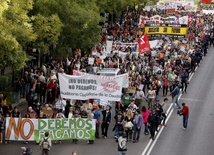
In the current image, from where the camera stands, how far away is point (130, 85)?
99.3 feet

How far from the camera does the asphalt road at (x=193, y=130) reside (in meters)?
23.3

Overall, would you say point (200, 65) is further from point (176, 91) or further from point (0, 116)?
point (0, 116)

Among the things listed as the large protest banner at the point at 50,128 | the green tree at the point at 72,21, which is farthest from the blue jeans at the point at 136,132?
the green tree at the point at 72,21

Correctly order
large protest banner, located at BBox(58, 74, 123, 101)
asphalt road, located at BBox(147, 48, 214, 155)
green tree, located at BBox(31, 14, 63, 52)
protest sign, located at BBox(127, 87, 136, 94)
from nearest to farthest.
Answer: asphalt road, located at BBox(147, 48, 214, 155), large protest banner, located at BBox(58, 74, 123, 101), protest sign, located at BBox(127, 87, 136, 94), green tree, located at BBox(31, 14, 63, 52)

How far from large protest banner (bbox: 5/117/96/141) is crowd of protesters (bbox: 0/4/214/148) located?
0.41m

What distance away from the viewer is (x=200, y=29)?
61.2m

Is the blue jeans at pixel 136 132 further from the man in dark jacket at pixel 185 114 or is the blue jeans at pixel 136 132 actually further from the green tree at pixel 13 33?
the green tree at pixel 13 33

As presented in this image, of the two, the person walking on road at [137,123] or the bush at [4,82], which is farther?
the bush at [4,82]

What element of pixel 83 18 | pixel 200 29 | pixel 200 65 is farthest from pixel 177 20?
pixel 83 18

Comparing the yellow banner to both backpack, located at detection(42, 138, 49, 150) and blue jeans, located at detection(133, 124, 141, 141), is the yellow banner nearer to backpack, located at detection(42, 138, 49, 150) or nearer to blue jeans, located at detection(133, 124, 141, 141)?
blue jeans, located at detection(133, 124, 141, 141)

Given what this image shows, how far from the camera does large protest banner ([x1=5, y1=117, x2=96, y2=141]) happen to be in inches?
898

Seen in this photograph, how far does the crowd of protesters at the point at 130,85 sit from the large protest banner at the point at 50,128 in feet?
1.36

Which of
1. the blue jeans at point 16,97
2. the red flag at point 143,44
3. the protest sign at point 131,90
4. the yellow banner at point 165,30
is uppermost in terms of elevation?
the yellow banner at point 165,30

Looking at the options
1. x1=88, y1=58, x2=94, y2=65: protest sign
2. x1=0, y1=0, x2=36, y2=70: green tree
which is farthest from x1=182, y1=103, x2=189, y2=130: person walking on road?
x1=88, y1=58, x2=94, y2=65: protest sign
